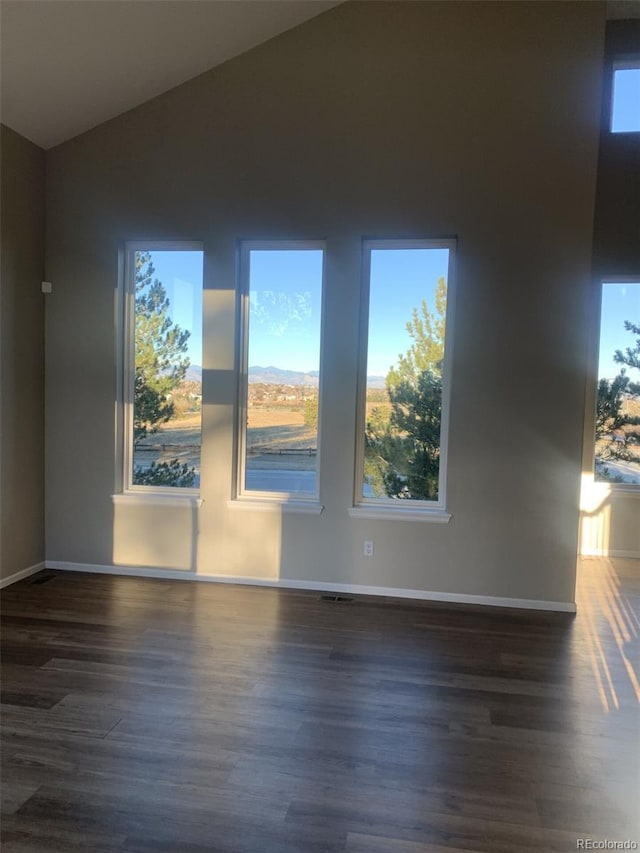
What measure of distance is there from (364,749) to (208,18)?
418 centimetres

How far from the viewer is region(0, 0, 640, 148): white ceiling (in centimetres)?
314

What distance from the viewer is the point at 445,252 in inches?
153

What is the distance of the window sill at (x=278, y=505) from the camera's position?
13.1ft

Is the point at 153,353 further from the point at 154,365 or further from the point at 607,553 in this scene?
the point at 607,553

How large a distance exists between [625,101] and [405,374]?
3387 mm

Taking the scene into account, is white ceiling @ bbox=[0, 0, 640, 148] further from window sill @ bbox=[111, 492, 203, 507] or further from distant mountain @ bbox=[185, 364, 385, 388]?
window sill @ bbox=[111, 492, 203, 507]

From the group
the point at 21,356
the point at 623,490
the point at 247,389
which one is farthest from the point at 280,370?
the point at 623,490

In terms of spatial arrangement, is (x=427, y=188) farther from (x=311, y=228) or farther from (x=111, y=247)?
(x=111, y=247)

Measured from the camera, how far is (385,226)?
150 inches

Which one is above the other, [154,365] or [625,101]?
[625,101]

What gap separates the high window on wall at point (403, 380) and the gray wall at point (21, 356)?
247cm

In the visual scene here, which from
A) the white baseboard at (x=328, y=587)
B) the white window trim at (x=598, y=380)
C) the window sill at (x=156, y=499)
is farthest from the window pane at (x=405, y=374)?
the white window trim at (x=598, y=380)

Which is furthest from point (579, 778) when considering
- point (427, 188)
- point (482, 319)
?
point (427, 188)

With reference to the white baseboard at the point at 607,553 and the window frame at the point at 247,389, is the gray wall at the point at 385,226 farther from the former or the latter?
the white baseboard at the point at 607,553
